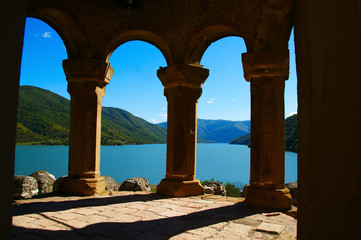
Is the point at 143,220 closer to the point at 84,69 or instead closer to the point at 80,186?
the point at 80,186

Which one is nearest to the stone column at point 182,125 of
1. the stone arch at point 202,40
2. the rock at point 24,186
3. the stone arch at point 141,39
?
the stone arch at point 202,40

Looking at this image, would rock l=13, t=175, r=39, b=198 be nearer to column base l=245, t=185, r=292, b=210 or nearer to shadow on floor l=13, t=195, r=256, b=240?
shadow on floor l=13, t=195, r=256, b=240

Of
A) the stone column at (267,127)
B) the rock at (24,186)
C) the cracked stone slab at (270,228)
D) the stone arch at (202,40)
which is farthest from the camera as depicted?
the rock at (24,186)

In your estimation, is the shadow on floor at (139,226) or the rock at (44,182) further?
the rock at (44,182)

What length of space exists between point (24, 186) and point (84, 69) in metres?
3.41

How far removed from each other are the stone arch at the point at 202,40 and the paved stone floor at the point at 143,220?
2880 mm

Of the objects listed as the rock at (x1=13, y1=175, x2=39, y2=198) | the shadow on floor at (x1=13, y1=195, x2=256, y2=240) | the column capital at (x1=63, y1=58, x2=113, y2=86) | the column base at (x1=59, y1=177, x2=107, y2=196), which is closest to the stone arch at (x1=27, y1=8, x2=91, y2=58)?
the column capital at (x1=63, y1=58, x2=113, y2=86)

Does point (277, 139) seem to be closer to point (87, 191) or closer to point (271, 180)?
point (271, 180)

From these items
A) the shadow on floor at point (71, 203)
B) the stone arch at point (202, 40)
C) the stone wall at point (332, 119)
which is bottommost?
the shadow on floor at point (71, 203)

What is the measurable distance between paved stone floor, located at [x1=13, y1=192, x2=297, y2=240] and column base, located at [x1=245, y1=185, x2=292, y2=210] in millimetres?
221

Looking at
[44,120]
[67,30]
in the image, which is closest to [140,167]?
[67,30]

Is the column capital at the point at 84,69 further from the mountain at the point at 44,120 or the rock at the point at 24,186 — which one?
the mountain at the point at 44,120

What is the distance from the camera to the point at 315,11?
1.39m

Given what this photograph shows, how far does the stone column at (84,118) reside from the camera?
5102mm
